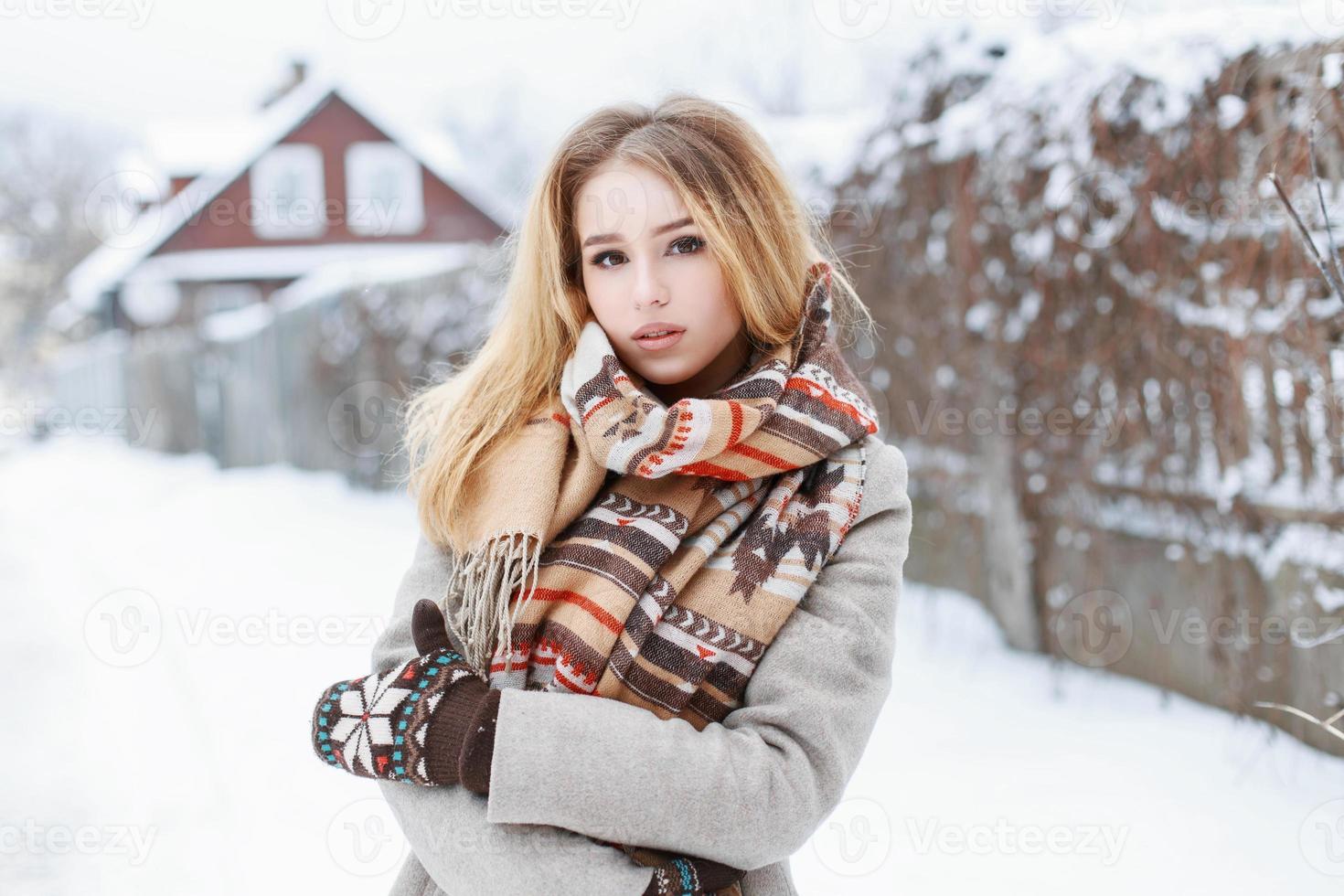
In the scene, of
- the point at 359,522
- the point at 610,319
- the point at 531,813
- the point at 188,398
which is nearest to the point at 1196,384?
the point at 610,319

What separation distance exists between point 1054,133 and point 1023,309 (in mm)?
636

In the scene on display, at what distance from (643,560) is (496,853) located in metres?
0.40

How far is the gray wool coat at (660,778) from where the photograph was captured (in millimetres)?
1209

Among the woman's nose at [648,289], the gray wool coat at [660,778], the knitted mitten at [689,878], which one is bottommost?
the knitted mitten at [689,878]

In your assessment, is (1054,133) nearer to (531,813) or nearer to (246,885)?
(531,813)

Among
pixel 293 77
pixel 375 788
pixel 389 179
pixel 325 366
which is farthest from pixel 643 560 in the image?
pixel 293 77

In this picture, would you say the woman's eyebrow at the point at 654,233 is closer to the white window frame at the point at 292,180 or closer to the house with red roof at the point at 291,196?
the house with red roof at the point at 291,196

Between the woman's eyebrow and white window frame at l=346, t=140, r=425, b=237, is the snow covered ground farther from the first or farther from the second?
white window frame at l=346, t=140, r=425, b=237

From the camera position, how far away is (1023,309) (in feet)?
12.5

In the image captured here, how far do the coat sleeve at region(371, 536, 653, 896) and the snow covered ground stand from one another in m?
1.61

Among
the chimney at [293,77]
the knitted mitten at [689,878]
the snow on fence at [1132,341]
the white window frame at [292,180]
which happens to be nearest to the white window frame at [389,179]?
the white window frame at [292,180]

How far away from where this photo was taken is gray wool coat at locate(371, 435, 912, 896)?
3.97ft

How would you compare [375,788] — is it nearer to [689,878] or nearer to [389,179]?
[689,878]

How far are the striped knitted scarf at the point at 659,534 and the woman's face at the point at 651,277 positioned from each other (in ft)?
0.23
